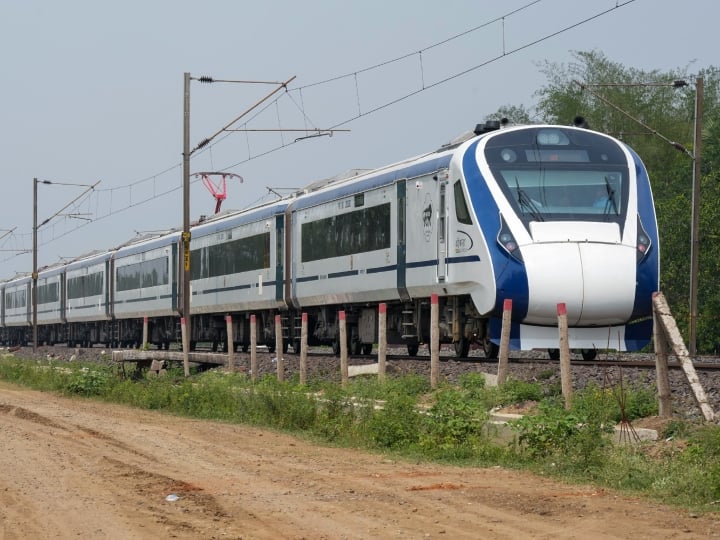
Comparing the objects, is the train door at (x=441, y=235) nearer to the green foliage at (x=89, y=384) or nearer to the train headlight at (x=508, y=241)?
the train headlight at (x=508, y=241)

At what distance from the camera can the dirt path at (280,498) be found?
863 centimetres

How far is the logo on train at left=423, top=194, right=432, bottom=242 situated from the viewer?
21953mm

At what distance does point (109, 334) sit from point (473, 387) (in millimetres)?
36518

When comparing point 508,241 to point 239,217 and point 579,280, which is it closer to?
point 579,280

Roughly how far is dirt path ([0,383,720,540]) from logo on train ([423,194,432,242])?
7.80m

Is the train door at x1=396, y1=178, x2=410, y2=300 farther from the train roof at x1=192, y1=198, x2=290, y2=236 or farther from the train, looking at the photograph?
the train roof at x1=192, y1=198, x2=290, y2=236

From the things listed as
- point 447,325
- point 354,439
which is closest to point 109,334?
point 447,325

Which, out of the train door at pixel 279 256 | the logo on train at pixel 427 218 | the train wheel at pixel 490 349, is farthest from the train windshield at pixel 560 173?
the train door at pixel 279 256

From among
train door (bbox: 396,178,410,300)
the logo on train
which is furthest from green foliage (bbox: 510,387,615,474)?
train door (bbox: 396,178,410,300)

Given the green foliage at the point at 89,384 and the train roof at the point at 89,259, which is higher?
the train roof at the point at 89,259

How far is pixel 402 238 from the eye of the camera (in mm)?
23312

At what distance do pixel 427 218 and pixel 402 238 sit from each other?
1341 mm

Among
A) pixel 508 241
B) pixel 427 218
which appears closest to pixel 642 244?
pixel 508 241

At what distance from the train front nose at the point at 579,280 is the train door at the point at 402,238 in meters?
3.98
